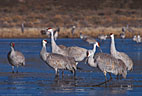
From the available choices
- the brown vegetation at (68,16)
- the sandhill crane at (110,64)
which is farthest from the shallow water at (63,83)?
the brown vegetation at (68,16)

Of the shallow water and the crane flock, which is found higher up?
the crane flock

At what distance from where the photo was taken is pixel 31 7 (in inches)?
2516

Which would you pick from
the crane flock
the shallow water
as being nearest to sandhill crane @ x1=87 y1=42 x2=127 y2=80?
the crane flock

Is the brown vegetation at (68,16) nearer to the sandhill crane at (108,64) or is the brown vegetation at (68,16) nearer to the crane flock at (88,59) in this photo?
the crane flock at (88,59)

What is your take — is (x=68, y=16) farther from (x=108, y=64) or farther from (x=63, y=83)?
(x=63, y=83)

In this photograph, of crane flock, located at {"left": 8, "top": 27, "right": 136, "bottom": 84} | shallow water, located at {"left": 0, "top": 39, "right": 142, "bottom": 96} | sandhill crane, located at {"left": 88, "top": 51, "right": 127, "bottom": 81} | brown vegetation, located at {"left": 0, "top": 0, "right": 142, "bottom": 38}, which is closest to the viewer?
shallow water, located at {"left": 0, "top": 39, "right": 142, "bottom": 96}

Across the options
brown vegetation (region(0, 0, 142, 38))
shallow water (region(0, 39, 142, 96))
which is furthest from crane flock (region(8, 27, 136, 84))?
brown vegetation (region(0, 0, 142, 38))

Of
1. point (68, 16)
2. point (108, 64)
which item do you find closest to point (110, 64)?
point (108, 64)

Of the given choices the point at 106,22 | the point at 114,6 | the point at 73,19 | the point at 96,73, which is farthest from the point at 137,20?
the point at 96,73

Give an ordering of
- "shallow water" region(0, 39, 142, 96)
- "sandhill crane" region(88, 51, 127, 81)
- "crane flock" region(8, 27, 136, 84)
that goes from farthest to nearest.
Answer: "crane flock" region(8, 27, 136, 84)
"sandhill crane" region(88, 51, 127, 81)
"shallow water" region(0, 39, 142, 96)

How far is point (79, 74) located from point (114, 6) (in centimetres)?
5404

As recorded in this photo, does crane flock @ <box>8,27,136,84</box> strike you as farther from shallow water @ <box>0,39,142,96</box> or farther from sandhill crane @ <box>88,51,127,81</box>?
shallow water @ <box>0,39,142,96</box>

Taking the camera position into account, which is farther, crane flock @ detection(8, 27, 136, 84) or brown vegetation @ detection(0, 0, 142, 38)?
brown vegetation @ detection(0, 0, 142, 38)

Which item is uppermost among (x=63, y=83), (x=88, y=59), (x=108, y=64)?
(x=88, y=59)
